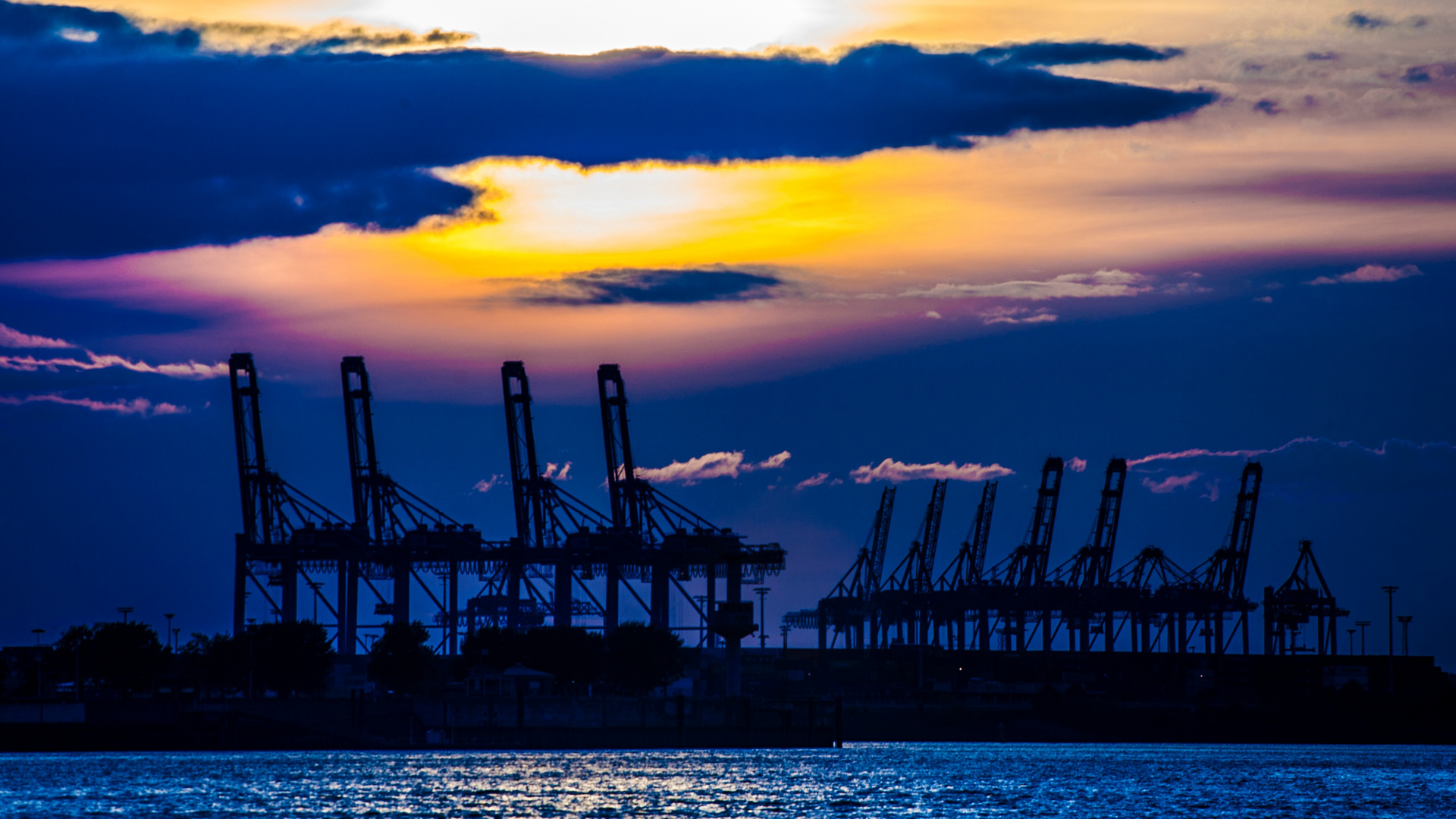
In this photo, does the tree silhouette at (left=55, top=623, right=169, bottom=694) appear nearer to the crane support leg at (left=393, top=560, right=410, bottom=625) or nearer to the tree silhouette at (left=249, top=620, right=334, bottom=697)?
the tree silhouette at (left=249, top=620, right=334, bottom=697)

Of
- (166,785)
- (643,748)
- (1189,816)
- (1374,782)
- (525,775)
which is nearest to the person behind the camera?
(1189,816)

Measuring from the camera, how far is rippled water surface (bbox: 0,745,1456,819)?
93.0 m

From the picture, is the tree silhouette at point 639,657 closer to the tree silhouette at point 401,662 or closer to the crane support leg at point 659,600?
the crane support leg at point 659,600

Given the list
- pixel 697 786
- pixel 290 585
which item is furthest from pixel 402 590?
pixel 697 786

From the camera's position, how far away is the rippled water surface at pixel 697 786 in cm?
9300

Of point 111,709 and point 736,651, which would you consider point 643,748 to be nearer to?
point 736,651

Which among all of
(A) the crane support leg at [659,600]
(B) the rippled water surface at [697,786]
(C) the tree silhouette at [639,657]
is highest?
(A) the crane support leg at [659,600]

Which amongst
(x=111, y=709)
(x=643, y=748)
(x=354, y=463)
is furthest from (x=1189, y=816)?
(x=354, y=463)

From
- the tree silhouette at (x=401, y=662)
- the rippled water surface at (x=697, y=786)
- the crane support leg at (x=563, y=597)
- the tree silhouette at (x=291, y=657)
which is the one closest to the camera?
the rippled water surface at (x=697, y=786)

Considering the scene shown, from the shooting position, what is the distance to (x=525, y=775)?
116938mm

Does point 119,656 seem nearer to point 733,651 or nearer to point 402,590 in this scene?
point 402,590

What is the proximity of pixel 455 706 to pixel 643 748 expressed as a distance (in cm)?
1662

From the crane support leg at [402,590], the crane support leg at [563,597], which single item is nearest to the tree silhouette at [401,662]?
the crane support leg at [402,590]

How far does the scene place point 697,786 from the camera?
109 metres
